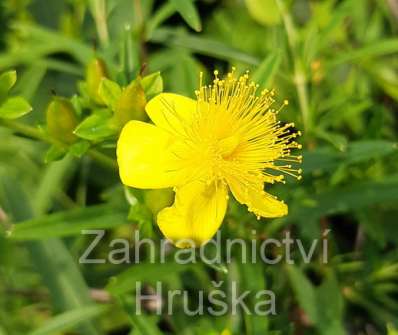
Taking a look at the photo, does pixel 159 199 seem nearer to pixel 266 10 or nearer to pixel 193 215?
pixel 193 215

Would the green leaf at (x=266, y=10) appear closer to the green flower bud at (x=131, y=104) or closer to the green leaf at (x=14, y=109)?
the green flower bud at (x=131, y=104)

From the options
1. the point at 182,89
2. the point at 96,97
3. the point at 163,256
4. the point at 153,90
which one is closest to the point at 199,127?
the point at 153,90

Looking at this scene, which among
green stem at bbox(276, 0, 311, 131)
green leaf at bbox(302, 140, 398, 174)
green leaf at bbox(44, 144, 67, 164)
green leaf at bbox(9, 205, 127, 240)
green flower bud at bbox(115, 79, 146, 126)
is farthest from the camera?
green stem at bbox(276, 0, 311, 131)

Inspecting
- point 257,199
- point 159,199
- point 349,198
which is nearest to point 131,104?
point 159,199

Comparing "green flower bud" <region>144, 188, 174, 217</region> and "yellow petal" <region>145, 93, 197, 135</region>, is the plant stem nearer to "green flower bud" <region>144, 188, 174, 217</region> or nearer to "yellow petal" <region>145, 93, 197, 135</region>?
"yellow petal" <region>145, 93, 197, 135</region>

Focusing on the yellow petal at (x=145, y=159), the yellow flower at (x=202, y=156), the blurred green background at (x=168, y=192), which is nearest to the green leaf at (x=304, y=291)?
the blurred green background at (x=168, y=192)

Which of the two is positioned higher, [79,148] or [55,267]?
[79,148]

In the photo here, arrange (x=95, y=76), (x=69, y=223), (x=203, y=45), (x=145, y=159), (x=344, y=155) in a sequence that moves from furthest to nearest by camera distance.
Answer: (x=203, y=45) → (x=344, y=155) → (x=69, y=223) → (x=95, y=76) → (x=145, y=159)

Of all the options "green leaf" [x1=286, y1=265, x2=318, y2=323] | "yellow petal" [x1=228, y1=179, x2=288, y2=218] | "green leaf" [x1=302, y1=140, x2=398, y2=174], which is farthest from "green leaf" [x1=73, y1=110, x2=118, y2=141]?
"green leaf" [x1=286, y1=265, x2=318, y2=323]
